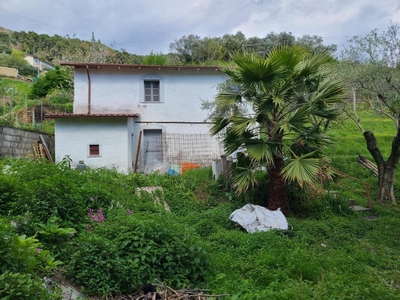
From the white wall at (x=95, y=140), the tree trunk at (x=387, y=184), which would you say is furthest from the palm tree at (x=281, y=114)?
the white wall at (x=95, y=140)

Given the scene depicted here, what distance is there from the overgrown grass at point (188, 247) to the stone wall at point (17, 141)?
3199 millimetres

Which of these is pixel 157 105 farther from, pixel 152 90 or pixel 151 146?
pixel 151 146

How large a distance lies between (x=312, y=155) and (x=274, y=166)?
90 cm

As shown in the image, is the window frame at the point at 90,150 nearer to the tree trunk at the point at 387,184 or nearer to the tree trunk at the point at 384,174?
the tree trunk at the point at 384,174

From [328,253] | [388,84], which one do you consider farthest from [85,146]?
[388,84]

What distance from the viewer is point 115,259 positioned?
3643 millimetres

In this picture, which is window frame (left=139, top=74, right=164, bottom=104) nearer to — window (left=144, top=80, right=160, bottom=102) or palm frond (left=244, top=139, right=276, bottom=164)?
window (left=144, top=80, right=160, bottom=102)

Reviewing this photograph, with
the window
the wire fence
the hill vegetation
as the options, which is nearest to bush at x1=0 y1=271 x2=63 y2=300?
the hill vegetation

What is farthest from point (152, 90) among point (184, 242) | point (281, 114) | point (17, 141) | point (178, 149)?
point (184, 242)

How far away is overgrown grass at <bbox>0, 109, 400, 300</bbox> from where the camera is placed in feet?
12.0

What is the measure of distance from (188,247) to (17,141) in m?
8.34

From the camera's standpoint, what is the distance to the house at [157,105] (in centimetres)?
1293

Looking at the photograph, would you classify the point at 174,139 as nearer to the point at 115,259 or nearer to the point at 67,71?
the point at 115,259

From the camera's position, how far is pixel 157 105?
44.1ft
